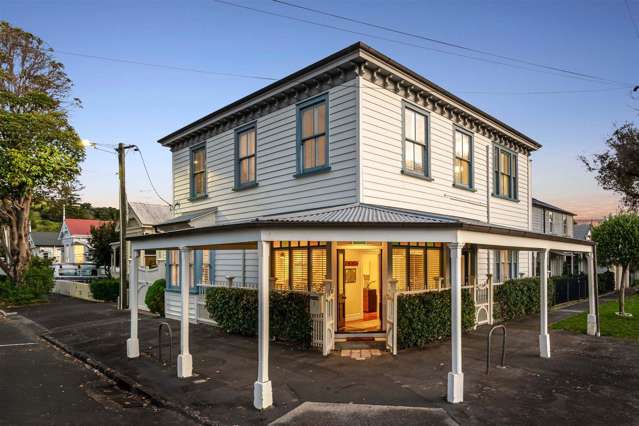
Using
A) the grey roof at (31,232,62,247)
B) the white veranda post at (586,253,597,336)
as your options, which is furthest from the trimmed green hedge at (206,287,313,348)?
the grey roof at (31,232,62,247)

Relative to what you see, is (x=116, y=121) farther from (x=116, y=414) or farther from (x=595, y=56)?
(x=595, y=56)

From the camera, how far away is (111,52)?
545 inches

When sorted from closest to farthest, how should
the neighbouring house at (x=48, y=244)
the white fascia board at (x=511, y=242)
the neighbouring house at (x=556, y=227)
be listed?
the white fascia board at (x=511, y=242)
the neighbouring house at (x=556, y=227)
the neighbouring house at (x=48, y=244)

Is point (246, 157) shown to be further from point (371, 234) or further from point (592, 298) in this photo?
point (592, 298)

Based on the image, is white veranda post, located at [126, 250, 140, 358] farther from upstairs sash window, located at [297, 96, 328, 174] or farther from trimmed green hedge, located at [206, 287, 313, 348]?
upstairs sash window, located at [297, 96, 328, 174]

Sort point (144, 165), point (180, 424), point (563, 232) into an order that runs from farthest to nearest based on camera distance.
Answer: point (563, 232)
point (144, 165)
point (180, 424)

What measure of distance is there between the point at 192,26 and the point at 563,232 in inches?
1066

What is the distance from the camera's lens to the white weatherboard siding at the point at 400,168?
34.3 ft

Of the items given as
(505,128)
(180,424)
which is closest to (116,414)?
(180,424)

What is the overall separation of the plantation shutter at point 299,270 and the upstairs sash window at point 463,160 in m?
5.50

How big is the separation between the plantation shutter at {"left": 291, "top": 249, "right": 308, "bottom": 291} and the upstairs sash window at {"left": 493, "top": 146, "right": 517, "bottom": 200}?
8274 millimetres

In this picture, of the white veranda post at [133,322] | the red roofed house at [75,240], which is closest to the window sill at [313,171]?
the white veranda post at [133,322]

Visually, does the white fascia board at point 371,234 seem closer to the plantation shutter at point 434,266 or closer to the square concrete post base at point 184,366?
the square concrete post base at point 184,366

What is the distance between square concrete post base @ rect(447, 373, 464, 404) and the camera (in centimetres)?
681
